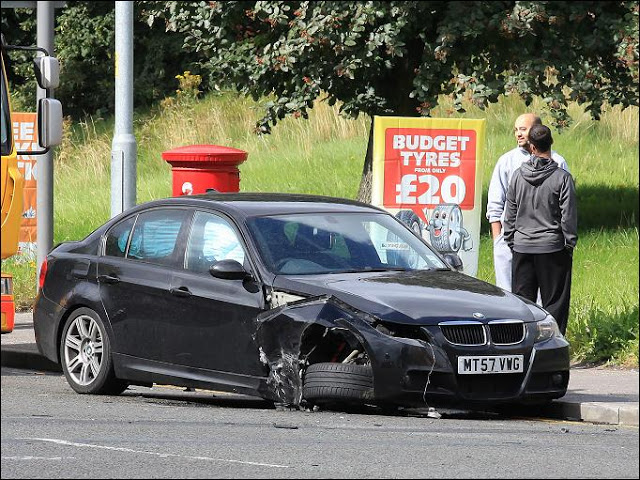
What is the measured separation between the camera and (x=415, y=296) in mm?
9789

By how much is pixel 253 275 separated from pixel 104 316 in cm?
146

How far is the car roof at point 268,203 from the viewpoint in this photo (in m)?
10.8

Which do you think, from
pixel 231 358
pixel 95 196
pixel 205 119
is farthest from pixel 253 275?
pixel 205 119

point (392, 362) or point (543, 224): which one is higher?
point (543, 224)

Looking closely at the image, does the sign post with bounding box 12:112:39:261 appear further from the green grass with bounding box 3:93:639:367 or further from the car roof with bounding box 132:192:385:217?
the car roof with bounding box 132:192:385:217

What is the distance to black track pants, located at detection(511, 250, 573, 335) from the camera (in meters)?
11.7

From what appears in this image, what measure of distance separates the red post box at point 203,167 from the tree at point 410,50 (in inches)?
199

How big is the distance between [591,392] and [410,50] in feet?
39.1

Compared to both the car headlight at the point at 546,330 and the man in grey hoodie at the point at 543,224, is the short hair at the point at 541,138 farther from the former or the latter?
the car headlight at the point at 546,330

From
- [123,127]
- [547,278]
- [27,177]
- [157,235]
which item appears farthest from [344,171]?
[157,235]

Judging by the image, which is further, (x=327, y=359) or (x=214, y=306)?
(x=214, y=306)

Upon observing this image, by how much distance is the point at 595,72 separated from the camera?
20703mm

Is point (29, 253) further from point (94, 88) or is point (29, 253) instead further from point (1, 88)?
point (94, 88)

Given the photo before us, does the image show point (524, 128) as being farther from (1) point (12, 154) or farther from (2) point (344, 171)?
(2) point (344, 171)
